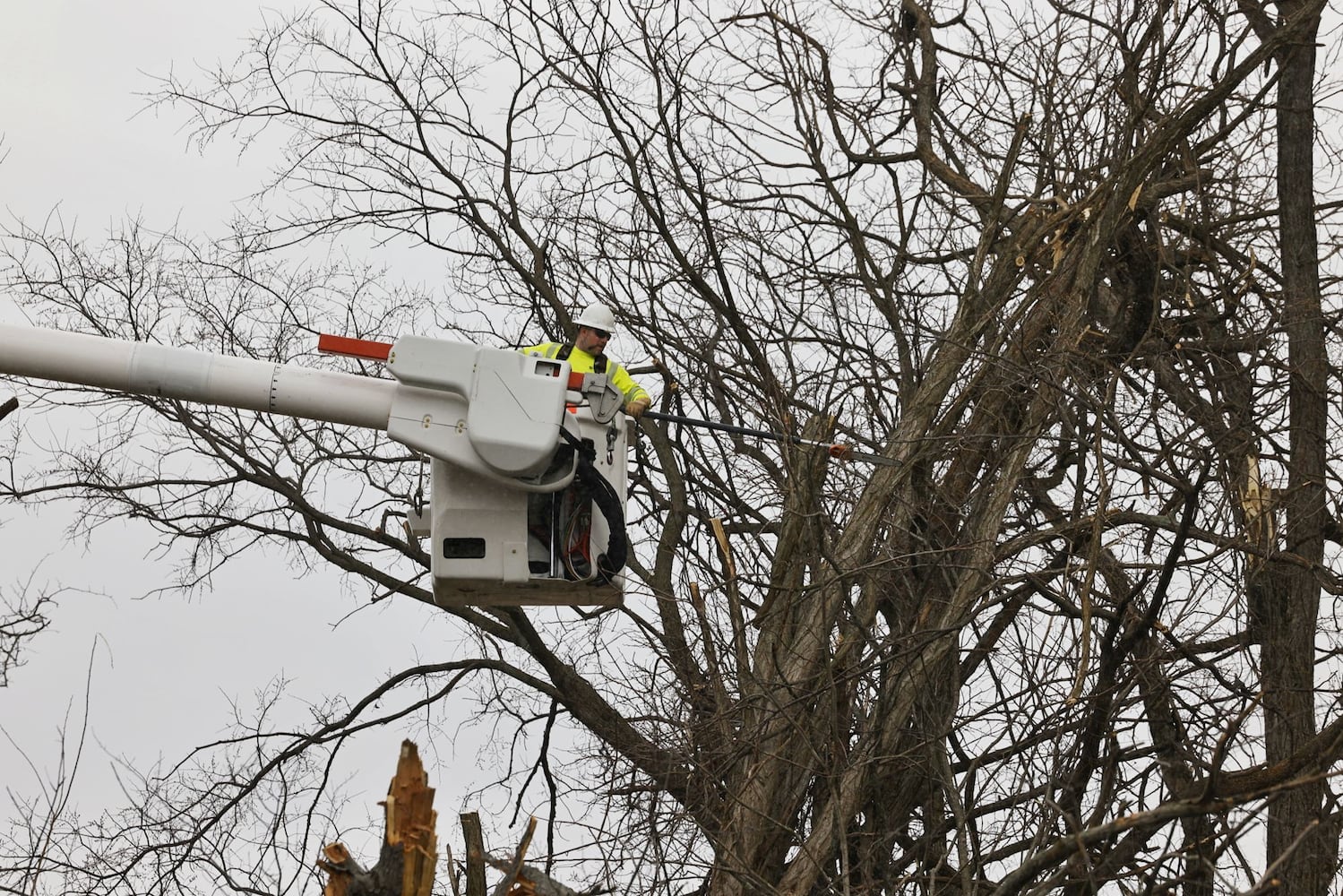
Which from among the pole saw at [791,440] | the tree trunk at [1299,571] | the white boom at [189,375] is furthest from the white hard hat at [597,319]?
the tree trunk at [1299,571]

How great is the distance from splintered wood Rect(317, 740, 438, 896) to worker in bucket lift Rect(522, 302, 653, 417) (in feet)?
6.60

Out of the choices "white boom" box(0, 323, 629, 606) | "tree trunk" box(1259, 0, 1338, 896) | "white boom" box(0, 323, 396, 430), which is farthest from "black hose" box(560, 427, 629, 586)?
"tree trunk" box(1259, 0, 1338, 896)

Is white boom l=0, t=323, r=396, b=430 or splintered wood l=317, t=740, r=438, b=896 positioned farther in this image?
white boom l=0, t=323, r=396, b=430

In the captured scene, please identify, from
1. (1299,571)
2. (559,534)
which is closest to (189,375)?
(559,534)

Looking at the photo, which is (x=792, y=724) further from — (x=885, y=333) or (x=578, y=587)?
(x=885, y=333)

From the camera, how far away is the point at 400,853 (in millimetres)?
5645

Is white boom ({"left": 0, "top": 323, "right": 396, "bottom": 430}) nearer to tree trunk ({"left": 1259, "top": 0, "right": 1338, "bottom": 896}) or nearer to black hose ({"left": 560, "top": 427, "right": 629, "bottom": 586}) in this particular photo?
black hose ({"left": 560, "top": 427, "right": 629, "bottom": 586})

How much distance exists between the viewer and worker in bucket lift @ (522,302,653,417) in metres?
7.16

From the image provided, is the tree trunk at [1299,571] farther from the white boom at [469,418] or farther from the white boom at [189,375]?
the white boom at [189,375]

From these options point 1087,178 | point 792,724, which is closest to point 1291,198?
point 1087,178

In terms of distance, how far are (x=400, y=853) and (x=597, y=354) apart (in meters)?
2.95

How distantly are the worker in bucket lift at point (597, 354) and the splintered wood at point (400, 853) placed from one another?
2011 millimetres

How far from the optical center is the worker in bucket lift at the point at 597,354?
7.16 metres

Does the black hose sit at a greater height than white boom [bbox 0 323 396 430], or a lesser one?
lesser
